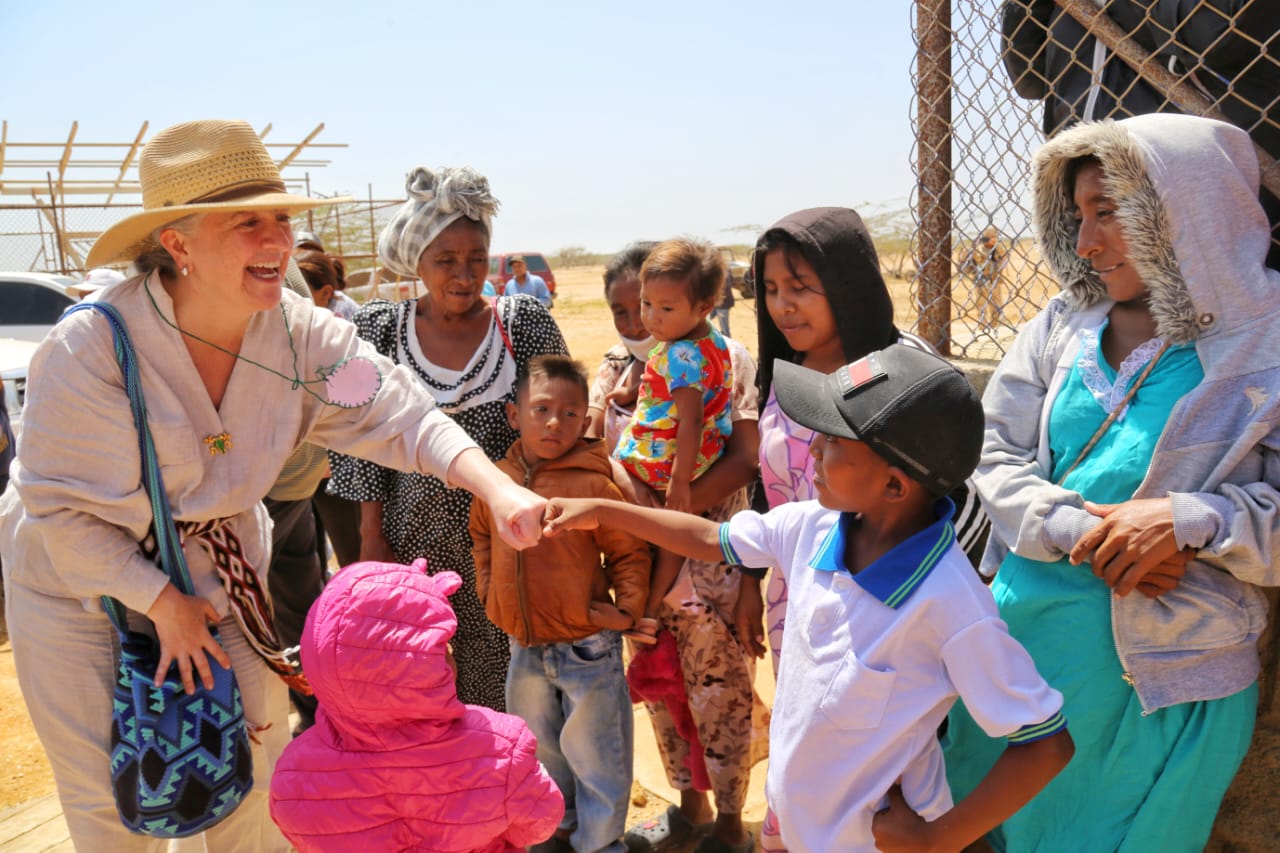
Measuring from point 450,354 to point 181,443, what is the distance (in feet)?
3.56

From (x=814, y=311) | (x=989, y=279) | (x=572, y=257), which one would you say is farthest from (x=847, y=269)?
(x=572, y=257)

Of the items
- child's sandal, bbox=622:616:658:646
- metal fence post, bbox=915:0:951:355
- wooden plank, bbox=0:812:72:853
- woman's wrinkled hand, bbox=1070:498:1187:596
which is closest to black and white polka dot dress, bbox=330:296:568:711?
child's sandal, bbox=622:616:658:646

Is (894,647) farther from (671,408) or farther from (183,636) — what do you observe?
(183,636)

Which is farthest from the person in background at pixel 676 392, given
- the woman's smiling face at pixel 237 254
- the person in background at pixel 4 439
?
the person in background at pixel 4 439

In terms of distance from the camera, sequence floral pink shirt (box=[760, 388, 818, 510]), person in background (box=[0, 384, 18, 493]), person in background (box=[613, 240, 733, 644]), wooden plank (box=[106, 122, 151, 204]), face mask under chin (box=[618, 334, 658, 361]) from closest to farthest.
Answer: floral pink shirt (box=[760, 388, 818, 510]) < person in background (box=[613, 240, 733, 644]) < face mask under chin (box=[618, 334, 658, 361]) < person in background (box=[0, 384, 18, 493]) < wooden plank (box=[106, 122, 151, 204])

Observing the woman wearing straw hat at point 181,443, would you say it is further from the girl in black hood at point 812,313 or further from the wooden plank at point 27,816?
the wooden plank at point 27,816

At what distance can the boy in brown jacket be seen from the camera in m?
2.93

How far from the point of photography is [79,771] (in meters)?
2.52

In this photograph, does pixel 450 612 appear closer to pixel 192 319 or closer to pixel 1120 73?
pixel 192 319

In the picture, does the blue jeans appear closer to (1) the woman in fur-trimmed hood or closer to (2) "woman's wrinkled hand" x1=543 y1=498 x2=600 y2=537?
(2) "woman's wrinkled hand" x1=543 y1=498 x2=600 y2=537

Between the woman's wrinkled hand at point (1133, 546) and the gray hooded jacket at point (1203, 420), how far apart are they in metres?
0.04

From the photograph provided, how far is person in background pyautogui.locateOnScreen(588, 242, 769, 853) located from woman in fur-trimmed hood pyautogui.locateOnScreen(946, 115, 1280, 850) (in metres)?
0.94

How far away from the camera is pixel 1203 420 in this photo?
2.21 metres

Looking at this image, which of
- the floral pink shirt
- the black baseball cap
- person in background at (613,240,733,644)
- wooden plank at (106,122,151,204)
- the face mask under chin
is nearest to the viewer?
the black baseball cap
